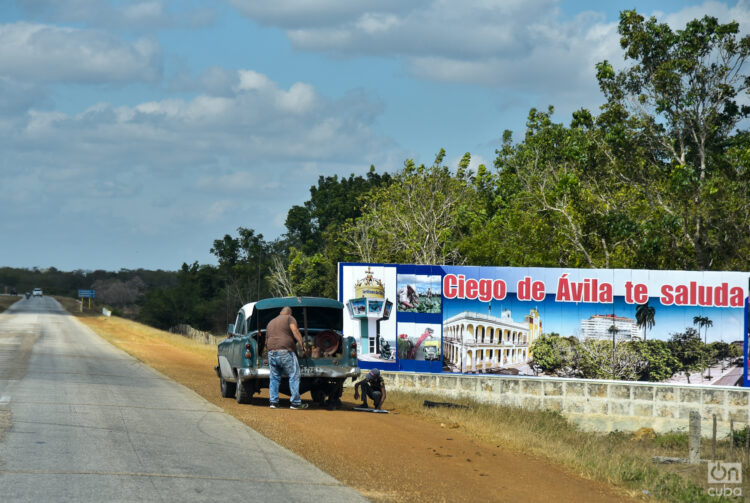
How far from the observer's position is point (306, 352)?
1642 centimetres

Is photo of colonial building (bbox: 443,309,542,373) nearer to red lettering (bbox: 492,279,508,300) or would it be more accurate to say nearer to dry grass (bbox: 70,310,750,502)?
red lettering (bbox: 492,279,508,300)

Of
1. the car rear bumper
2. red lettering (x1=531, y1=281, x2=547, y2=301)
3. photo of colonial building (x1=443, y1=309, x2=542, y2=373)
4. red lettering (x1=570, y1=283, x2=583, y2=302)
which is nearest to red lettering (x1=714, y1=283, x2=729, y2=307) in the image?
red lettering (x1=570, y1=283, x2=583, y2=302)

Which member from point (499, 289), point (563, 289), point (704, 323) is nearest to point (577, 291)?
point (563, 289)

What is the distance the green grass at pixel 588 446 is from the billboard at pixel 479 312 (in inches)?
55.6

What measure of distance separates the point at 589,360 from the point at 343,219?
54.4 meters

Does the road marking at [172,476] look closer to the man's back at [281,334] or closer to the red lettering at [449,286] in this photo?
the man's back at [281,334]

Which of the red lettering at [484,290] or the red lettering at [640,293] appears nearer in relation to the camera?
the red lettering at [640,293]

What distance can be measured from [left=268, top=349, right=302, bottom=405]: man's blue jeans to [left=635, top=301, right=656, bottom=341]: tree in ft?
34.4

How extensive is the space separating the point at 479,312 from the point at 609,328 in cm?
341

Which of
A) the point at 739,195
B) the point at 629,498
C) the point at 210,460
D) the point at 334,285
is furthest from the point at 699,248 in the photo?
the point at 334,285

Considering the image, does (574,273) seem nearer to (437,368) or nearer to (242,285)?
(437,368)

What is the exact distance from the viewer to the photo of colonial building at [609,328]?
22.2 m

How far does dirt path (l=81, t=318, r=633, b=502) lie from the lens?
31.4ft

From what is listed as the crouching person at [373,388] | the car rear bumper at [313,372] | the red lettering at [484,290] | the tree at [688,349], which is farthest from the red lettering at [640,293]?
the car rear bumper at [313,372]
